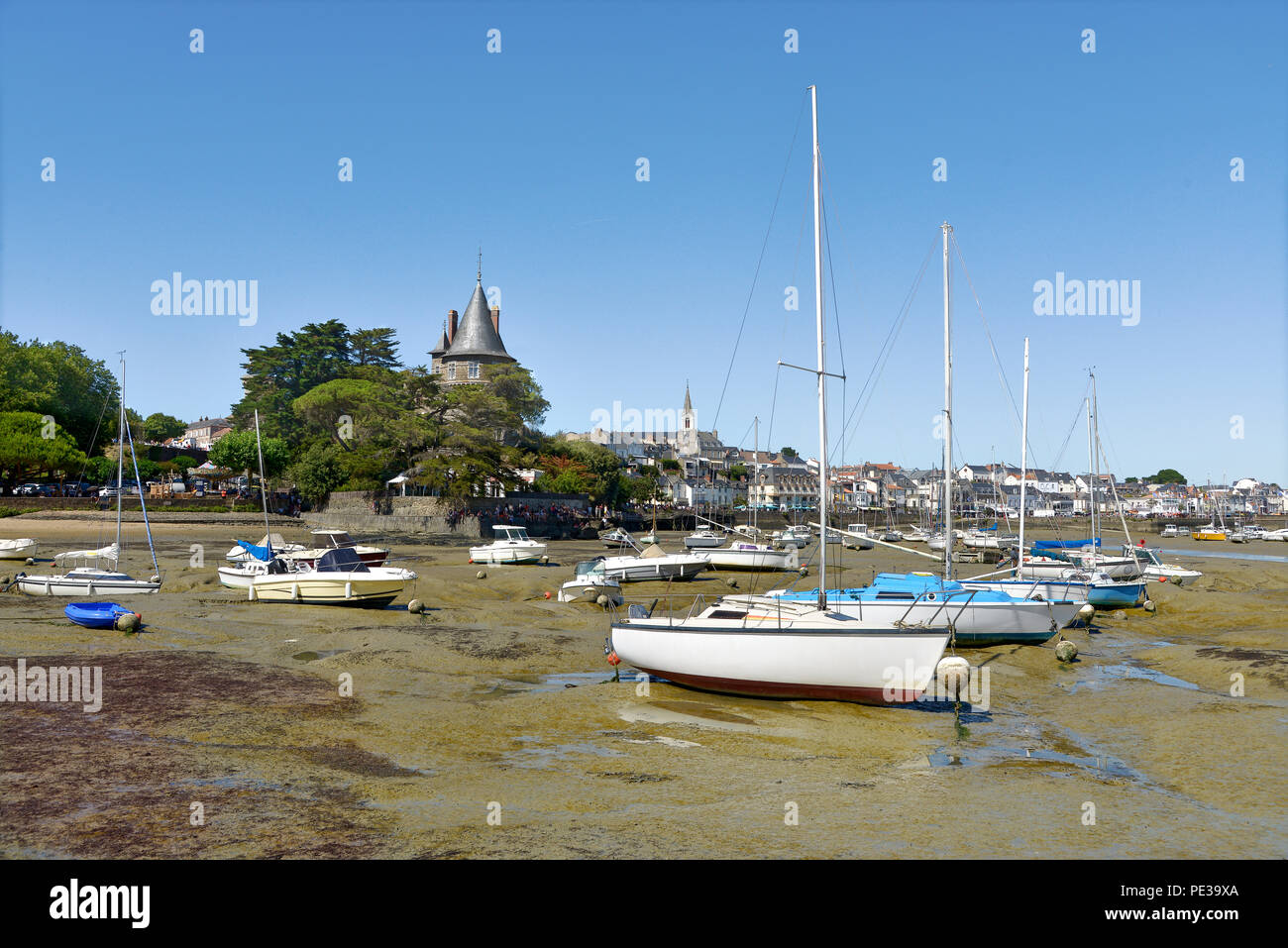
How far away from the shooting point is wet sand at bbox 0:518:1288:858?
885cm

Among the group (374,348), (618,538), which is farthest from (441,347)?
(618,538)

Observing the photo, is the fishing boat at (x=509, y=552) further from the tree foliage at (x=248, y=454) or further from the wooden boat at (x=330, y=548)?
the tree foliage at (x=248, y=454)

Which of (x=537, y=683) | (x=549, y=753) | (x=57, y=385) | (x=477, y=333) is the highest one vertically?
(x=477, y=333)

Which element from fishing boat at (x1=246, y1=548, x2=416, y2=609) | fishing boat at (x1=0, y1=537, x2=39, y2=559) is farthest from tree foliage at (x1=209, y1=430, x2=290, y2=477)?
fishing boat at (x1=246, y1=548, x2=416, y2=609)

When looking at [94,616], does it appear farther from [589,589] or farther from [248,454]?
[248,454]

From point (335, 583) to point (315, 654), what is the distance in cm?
733

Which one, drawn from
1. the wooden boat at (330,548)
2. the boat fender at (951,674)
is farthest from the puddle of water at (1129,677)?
the wooden boat at (330,548)

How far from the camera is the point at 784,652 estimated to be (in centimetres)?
1550

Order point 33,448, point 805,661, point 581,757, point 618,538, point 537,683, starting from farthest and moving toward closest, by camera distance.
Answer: point 33,448, point 618,538, point 537,683, point 805,661, point 581,757
